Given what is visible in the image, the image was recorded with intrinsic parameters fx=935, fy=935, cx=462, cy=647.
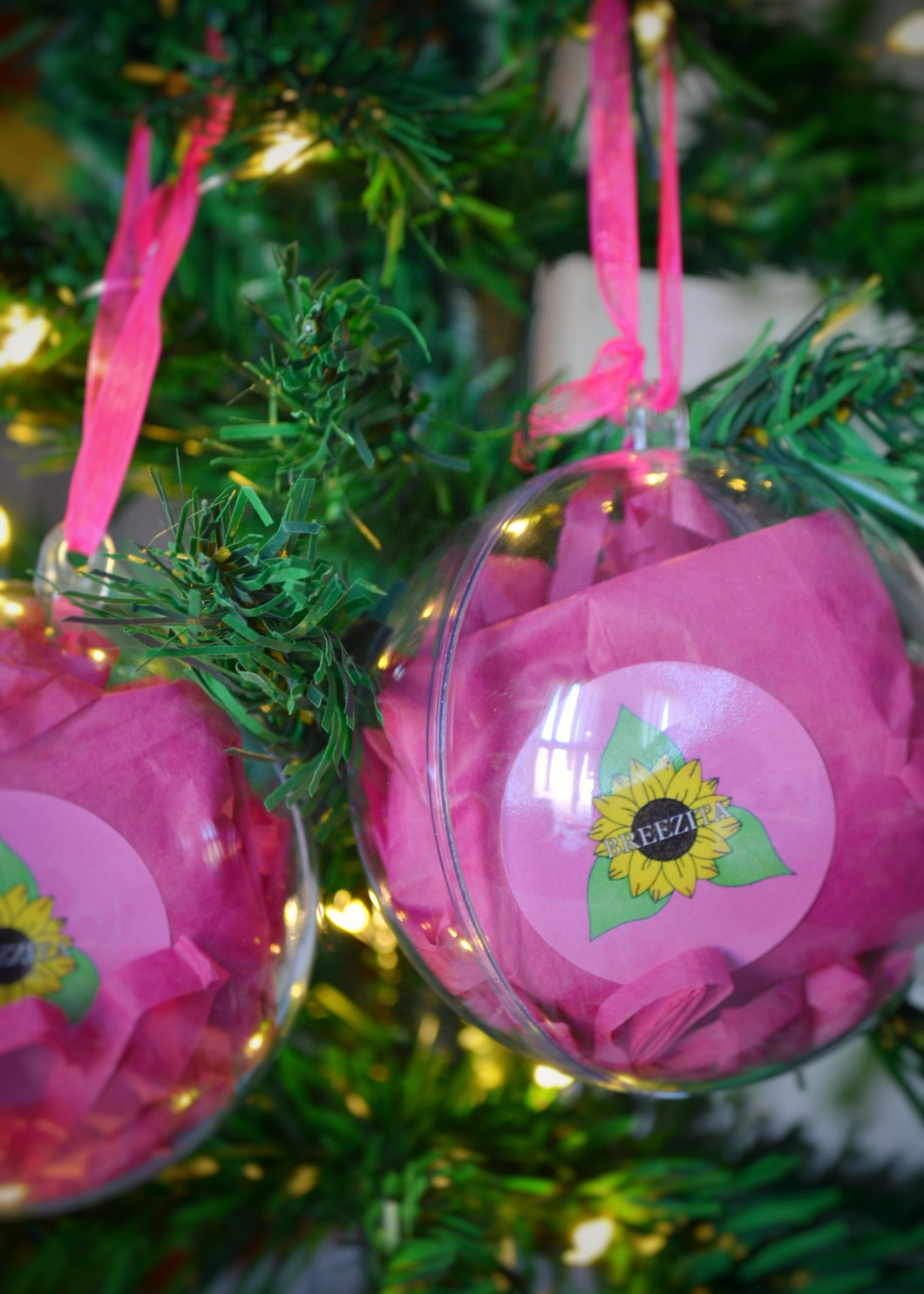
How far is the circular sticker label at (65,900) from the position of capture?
25 cm

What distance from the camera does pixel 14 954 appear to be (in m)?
0.25

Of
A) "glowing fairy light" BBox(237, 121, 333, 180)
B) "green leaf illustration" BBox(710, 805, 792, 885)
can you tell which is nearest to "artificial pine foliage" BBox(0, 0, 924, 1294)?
"glowing fairy light" BBox(237, 121, 333, 180)

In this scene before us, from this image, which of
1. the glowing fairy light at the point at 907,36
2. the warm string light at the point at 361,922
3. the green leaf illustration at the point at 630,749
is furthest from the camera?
the glowing fairy light at the point at 907,36

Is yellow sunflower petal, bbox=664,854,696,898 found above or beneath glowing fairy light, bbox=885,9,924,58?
beneath

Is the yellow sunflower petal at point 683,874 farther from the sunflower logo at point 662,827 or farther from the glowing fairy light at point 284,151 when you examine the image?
the glowing fairy light at point 284,151

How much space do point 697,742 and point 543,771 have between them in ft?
0.13

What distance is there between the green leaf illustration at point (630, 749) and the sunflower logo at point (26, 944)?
15 centimetres

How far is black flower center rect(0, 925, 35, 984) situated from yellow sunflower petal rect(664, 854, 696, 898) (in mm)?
170

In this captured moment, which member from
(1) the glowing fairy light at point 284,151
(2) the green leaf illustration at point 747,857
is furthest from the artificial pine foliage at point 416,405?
(2) the green leaf illustration at point 747,857

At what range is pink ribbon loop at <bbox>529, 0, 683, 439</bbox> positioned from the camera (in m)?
0.32

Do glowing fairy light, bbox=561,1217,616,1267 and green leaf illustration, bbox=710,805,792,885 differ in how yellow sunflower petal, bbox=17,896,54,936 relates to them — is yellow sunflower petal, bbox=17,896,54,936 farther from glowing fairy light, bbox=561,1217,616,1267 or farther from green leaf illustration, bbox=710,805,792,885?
glowing fairy light, bbox=561,1217,616,1267

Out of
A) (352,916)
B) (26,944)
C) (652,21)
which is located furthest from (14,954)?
(652,21)

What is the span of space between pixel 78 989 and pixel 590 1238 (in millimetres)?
301

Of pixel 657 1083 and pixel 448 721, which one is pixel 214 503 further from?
pixel 657 1083
